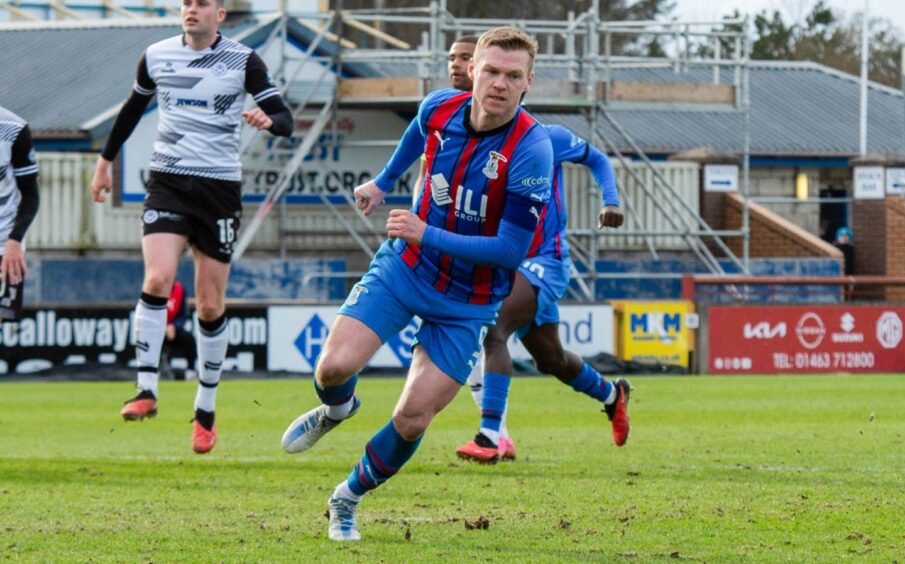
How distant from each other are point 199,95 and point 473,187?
3127 millimetres

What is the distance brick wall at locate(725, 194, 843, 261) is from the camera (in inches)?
1216

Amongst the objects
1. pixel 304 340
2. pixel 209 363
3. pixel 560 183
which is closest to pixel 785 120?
pixel 304 340

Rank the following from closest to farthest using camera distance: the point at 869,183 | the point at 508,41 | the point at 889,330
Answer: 1. the point at 508,41
2. the point at 889,330
3. the point at 869,183

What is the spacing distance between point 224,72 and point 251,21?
21892mm

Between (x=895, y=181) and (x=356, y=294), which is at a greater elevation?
(x=895, y=181)

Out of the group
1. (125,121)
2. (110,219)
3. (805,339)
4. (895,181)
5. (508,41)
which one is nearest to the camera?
(508,41)

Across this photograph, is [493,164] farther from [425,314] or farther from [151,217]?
[151,217]

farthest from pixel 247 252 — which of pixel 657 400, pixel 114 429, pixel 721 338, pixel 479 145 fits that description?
pixel 479 145

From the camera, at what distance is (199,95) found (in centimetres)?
974

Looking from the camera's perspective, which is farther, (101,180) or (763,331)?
(763,331)

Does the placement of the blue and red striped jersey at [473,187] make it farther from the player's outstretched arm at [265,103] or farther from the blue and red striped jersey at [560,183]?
the blue and red striped jersey at [560,183]

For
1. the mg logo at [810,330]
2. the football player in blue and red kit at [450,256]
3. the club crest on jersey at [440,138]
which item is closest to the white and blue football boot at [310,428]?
the football player in blue and red kit at [450,256]

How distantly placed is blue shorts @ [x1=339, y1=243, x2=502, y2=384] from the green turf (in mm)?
744

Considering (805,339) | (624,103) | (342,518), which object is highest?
(624,103)
